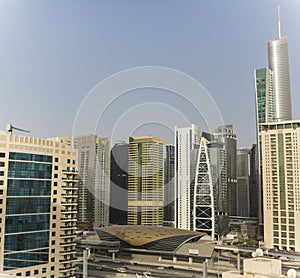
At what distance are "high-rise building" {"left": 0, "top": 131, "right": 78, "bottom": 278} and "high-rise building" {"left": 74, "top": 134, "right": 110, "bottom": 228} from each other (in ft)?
5.57

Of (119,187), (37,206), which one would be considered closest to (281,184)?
(119,187)

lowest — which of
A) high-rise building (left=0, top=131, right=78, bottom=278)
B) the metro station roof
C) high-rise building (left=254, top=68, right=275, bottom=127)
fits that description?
the metro station roof

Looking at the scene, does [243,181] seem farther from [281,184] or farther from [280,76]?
[280,76]

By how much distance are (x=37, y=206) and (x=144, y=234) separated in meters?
2.78

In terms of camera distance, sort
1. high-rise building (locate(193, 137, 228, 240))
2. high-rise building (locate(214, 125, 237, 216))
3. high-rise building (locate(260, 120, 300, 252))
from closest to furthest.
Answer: high-rise building (locate(260, 120, 300, 252)) < high-rise building (locate(193, 137, 228, 240)) < high-rise building (locate(214, 125, 237, 216))

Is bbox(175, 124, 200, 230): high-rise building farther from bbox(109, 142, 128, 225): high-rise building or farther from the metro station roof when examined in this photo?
bbox(109, 142, 128, 225): high-rise building

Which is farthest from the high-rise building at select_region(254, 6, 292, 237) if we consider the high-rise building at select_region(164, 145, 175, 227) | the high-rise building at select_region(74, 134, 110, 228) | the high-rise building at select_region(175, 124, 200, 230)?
the high-rise building at select_region(74, 134, 110, 228)

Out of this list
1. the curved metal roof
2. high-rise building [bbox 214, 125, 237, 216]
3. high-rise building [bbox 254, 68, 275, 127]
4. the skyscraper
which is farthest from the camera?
high-rise building [bbox 254, 68, 275, 127]

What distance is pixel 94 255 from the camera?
488 cm

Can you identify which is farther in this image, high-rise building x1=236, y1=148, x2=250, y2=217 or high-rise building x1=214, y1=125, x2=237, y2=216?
high-rise building x1=236, y1=148, x2=250, y2=217

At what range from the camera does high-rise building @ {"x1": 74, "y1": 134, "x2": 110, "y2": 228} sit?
193 inches

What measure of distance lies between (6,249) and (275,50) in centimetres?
686

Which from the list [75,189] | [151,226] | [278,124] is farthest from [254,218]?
[75,189]

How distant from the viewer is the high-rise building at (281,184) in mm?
5492
